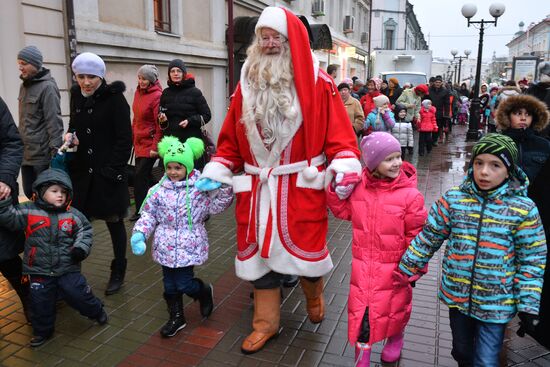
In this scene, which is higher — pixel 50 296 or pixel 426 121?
pixel 426 121

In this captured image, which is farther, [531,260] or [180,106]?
[180,106]

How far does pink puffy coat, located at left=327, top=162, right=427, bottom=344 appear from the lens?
3.02 meters

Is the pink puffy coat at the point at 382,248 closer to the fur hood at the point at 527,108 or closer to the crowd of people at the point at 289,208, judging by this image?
the crowd of people at the point at 289,208

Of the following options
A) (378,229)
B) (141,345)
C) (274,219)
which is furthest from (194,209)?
(378,229)

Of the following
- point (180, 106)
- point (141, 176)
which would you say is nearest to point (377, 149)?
point (180, 106)

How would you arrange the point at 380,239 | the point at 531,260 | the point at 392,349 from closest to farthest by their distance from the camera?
the point at 531,260
the point at 380,239
the point at 392,349

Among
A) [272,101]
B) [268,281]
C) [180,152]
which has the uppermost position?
[272,101]

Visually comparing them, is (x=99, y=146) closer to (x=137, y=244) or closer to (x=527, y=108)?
(x=137, y=244)

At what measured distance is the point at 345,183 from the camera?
3.13 m

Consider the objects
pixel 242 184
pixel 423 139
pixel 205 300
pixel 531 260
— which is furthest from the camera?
pixel 423 139

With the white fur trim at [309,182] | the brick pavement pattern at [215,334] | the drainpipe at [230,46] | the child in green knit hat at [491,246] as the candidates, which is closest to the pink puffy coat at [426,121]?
the drainpipe at [230,46]

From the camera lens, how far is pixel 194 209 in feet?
11.9

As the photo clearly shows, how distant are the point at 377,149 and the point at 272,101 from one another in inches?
30.0

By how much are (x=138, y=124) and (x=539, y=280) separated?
5192mm
